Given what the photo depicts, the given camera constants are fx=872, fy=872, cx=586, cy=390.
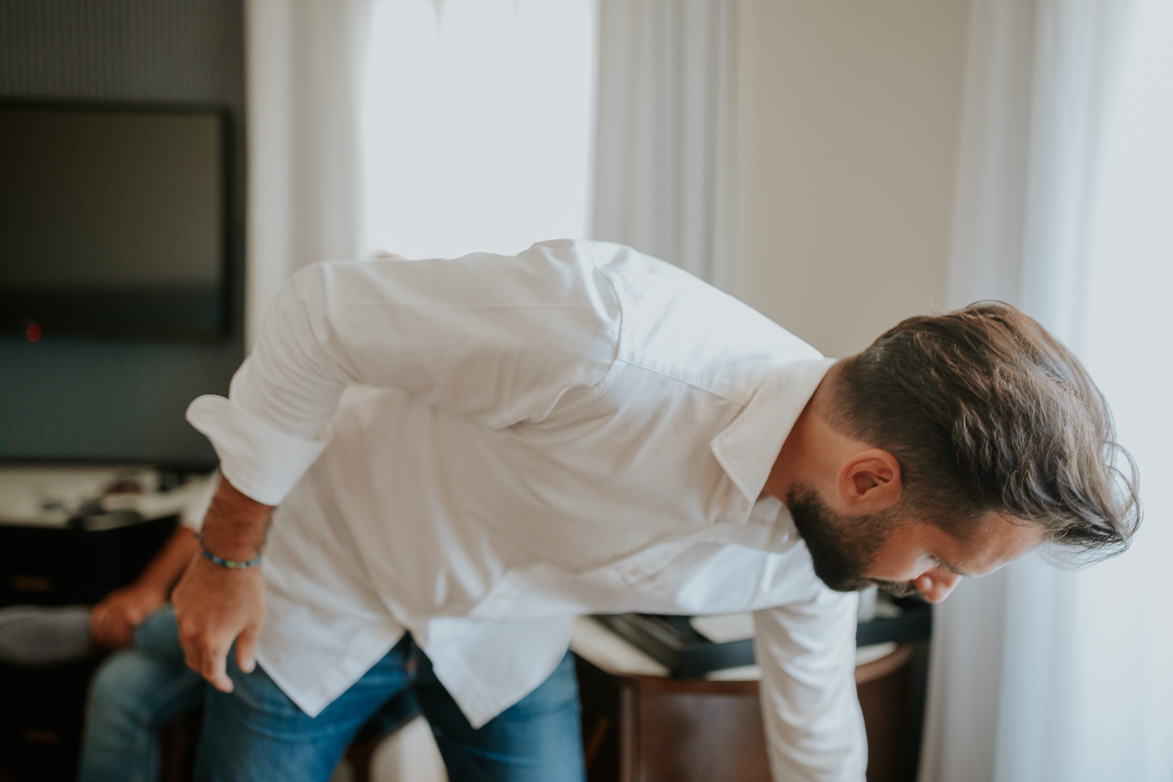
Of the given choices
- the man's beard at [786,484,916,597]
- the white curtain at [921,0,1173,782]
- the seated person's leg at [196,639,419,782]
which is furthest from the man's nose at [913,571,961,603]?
the seated person's leg at [196,639,419,782]

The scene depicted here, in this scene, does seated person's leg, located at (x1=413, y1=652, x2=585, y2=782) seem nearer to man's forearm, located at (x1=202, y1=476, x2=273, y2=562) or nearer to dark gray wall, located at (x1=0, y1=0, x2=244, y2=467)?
man's forearm, located at (x1=202, y1=476, x2=273, y2=562)

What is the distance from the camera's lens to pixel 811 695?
3.79 ft

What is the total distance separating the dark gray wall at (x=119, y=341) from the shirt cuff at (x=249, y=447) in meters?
1.70

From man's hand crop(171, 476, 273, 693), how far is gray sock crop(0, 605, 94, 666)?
98 cm

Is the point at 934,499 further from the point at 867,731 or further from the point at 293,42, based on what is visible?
the point at 293,42

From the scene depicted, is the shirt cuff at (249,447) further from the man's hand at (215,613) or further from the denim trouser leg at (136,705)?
the denim trouser leg at (136,705)

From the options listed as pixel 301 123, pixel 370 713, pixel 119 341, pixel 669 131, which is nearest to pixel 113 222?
pixel 119 341

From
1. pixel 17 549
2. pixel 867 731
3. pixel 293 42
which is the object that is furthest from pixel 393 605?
pixel 293 42

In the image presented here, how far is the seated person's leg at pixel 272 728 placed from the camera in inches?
46.3

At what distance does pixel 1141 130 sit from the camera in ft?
3.89

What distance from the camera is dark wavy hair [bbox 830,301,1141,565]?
2.63 ft

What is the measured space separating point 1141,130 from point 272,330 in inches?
45.8

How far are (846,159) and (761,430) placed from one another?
1.11 metres

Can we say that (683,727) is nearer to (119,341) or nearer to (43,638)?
(43,638)
